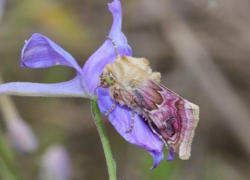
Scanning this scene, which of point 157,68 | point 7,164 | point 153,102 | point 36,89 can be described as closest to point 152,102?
point 153,102

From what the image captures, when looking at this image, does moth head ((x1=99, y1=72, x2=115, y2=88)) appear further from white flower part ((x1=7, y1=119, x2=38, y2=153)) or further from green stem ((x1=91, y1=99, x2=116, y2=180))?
white flower part ((x1=7, y1=119, x2=38, y2=153))

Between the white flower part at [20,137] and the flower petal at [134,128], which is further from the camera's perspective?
the white flower part at [20,137]

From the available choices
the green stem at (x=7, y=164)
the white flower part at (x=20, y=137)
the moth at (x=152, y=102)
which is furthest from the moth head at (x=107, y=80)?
the white flower part at (x=20, y=137)

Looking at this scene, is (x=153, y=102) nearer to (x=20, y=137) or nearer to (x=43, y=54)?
(x=43, y=54)

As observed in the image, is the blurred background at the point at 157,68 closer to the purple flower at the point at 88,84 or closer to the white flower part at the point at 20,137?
the white flower part at the point at 20,137

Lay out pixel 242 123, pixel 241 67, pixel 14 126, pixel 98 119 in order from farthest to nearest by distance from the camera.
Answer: pixel 241 67 < pixel 242 123 < pixel 14 126 < pixel 98 119

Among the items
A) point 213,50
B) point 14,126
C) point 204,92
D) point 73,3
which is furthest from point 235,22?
point 14,126

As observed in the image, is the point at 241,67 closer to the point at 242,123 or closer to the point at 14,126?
the point at 242,123
